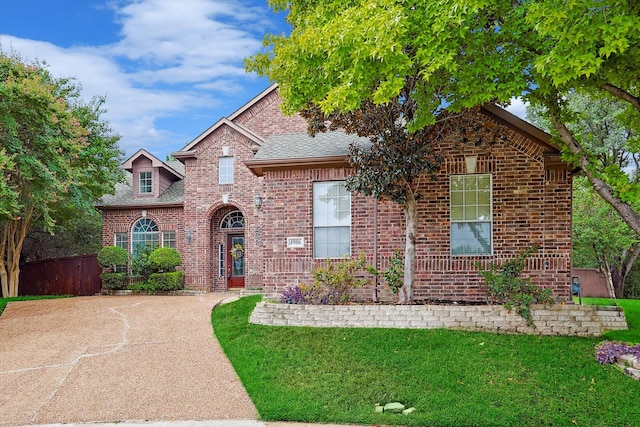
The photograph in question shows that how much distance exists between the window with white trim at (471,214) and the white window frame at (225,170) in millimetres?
9909

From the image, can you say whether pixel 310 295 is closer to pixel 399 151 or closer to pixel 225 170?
pixel 399 151

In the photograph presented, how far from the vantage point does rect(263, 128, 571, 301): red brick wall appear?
34.2ft

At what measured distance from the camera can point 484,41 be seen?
7898 millimetres

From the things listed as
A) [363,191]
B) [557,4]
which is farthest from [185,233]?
[557,4]

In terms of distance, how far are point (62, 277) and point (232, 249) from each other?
7552 millimetres

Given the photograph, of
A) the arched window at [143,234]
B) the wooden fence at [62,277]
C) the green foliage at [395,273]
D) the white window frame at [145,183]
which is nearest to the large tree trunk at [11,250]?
the wooden fence at [62,277]

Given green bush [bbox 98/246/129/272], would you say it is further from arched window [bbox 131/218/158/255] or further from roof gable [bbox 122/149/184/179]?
roof gable [bbox 122/149/184/179]

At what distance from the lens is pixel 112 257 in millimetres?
18672

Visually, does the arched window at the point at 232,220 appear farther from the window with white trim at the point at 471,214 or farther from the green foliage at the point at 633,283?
the green foliage at the point at 633,283

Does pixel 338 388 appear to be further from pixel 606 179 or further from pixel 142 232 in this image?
pixel 142 232

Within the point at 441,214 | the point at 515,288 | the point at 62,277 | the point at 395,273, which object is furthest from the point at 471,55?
the point at 62,277

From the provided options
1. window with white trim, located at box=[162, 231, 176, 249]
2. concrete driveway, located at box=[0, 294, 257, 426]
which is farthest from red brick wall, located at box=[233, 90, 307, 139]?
concrete driveway, located at box=[0, 294, 257, 426]

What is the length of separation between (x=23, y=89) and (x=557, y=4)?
1336 centimetres

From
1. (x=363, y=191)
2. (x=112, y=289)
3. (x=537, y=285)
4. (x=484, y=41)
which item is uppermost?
(x=484, y=41)
